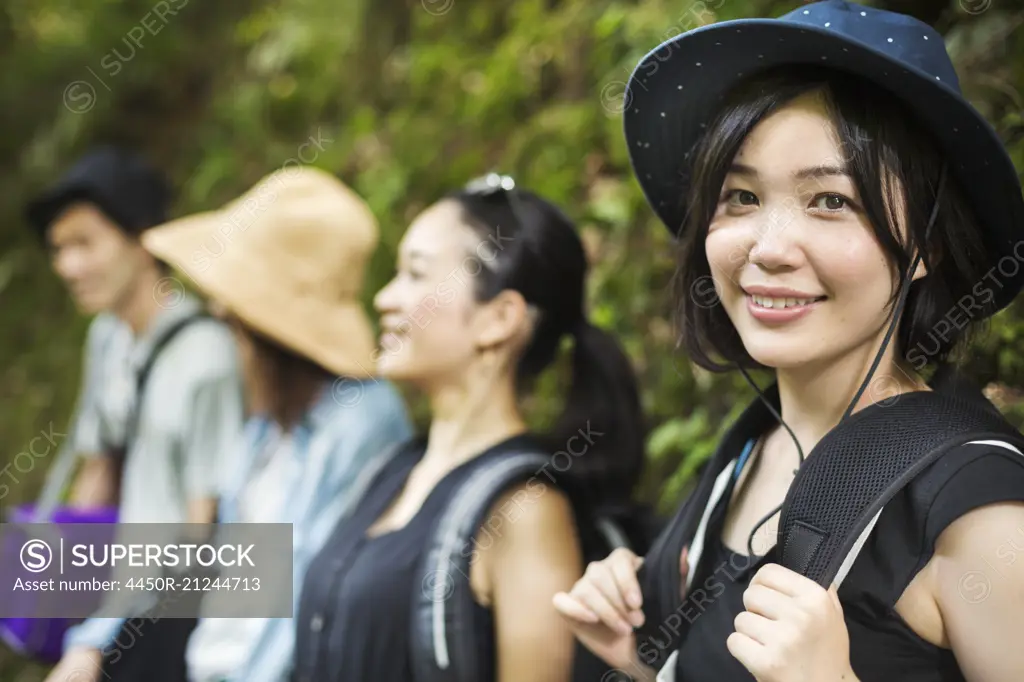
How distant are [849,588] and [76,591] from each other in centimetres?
243

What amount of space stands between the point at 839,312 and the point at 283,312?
187 cm

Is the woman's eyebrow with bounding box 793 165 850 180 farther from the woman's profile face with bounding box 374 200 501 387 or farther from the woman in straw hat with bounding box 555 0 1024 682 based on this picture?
the woman's profile face with bounding box 374 200 501 387

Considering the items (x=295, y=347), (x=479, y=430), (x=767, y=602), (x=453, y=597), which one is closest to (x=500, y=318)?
(x=479, y=430)

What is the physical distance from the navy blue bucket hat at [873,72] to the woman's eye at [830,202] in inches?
5.7

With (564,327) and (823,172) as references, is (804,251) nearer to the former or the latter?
(823,172)

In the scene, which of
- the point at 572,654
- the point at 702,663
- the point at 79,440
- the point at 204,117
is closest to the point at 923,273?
the point at 702,663

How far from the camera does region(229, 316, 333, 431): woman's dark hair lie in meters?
2.88

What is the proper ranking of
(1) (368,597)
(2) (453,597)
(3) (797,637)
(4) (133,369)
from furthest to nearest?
(4) (133,369) → (1) (368,597) → (2) (453,597) → (3) (797,637)

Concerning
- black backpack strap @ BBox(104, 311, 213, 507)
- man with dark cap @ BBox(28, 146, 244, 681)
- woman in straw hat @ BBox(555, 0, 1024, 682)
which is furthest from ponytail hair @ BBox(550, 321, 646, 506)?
black backpack strap @ BBox(104, 311, 213, 507)

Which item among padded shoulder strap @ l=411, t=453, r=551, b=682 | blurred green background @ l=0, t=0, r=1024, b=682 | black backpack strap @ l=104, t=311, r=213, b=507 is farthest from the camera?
black backpack strap @ l=104, t=311, r=213, b=507

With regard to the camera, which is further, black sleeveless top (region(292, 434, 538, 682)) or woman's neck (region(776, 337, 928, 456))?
black sleeveless top (region(292, 434, 538, 682))

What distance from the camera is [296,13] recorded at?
462cm

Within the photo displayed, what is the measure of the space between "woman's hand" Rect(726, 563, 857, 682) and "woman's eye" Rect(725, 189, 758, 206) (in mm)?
491

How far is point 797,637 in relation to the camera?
1.14 meters
